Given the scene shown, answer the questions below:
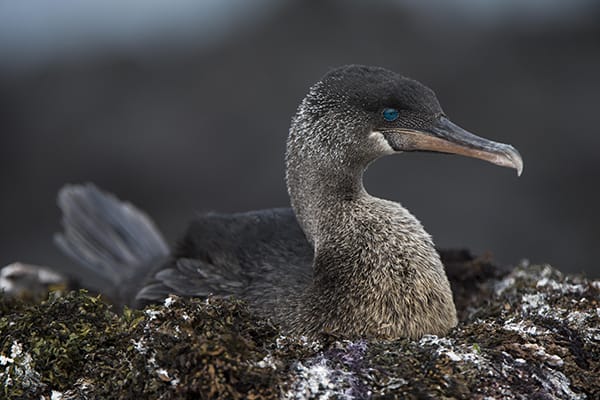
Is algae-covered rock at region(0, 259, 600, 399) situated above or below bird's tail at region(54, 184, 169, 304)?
below

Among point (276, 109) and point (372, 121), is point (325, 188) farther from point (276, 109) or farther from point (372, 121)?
point (276, 109)

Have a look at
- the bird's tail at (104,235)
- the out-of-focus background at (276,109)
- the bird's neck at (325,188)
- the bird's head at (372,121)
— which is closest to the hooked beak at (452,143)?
the bird's head at (372,121)

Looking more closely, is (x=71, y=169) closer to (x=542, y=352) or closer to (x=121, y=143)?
(x=121, y=143)

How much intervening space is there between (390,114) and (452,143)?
1.18 feet

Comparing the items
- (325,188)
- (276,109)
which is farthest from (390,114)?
(276,109)

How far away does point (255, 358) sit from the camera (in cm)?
299

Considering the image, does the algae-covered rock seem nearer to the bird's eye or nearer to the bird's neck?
the bird's neck

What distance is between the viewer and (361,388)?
114 inches

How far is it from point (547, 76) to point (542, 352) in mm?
7242

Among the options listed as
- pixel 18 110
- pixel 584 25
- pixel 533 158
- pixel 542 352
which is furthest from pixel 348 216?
pixel 584 25

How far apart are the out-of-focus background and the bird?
435cm

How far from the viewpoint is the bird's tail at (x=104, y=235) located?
5.68m

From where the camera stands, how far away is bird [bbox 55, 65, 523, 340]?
12.1 feet

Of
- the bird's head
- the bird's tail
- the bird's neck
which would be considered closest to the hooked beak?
the bird's head
